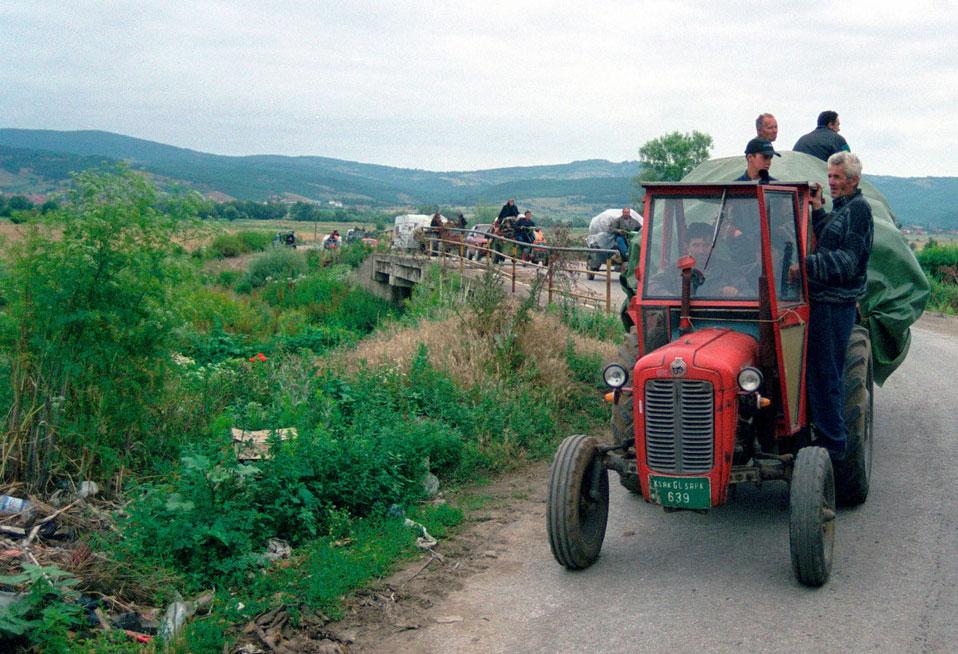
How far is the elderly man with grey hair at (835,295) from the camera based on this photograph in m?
6.58

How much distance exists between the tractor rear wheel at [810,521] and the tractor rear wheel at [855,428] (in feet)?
3.78

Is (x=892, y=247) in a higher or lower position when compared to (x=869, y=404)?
higher

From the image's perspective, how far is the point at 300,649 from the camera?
5.10 metres

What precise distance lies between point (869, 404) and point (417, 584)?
4.20m

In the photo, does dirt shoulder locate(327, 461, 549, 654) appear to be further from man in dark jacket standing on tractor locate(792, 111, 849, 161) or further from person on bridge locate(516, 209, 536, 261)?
person on bridge locate(516, 209, 536, 261)

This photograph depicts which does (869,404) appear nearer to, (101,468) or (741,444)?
(741,444)

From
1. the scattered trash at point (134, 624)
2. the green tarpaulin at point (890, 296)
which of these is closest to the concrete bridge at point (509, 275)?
the green tarpaulin at point (890, 296)

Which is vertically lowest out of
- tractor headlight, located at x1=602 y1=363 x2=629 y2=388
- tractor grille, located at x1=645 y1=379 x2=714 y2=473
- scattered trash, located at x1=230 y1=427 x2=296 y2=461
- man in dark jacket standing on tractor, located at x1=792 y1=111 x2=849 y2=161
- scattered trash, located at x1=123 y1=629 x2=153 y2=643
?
scattered trash, located at x1=123 y1=629 x2=153 y2=643

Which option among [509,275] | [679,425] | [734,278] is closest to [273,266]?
[509,275]

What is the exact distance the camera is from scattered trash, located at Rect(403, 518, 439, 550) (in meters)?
6.71

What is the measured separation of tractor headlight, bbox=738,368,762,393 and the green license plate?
2.08 ft

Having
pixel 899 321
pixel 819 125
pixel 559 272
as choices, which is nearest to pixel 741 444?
pixel 899 321

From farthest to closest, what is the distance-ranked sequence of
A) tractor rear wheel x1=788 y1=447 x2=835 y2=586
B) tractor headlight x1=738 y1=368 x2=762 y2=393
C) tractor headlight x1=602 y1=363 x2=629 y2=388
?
1. tractor headlight x1=602 y1=363 x2=629 y2=388
2. tractor headlight x1=738 y1=368 x2=762 y2=393
3. tractor rear wheel x1=788 y1=447 x2=835 y2=586

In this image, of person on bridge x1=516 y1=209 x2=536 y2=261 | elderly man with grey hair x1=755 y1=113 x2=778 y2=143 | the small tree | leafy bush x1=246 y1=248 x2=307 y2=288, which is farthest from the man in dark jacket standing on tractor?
the small tree
